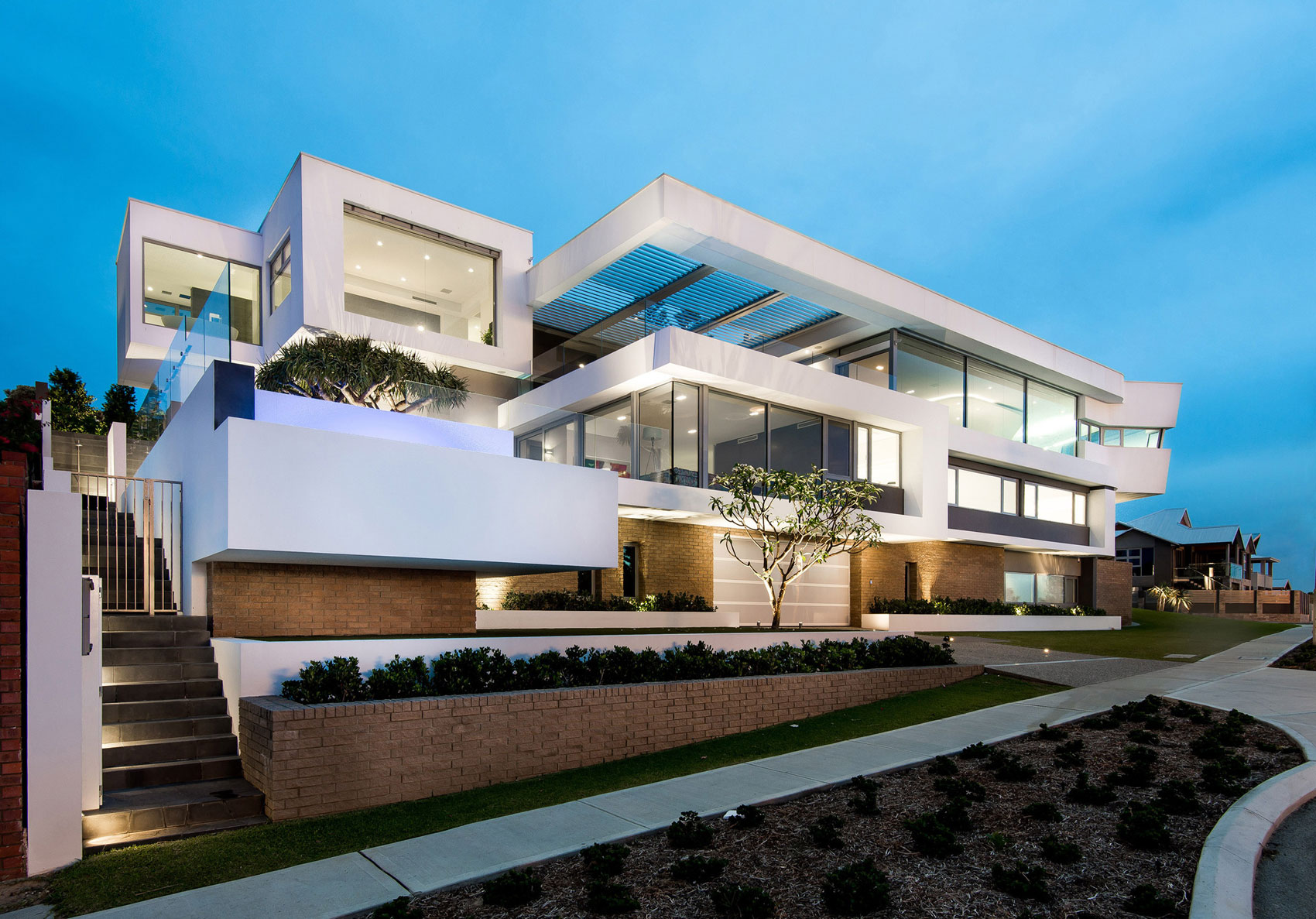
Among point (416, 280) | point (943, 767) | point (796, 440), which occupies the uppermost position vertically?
point (416, 280)

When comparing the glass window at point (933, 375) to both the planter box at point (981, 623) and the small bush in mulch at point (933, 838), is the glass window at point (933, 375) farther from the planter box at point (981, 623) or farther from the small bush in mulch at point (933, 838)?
the small bush in mulch at point (933, 838)

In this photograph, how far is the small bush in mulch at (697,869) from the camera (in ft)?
17.0

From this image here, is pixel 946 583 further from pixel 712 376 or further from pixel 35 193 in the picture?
pixel 35 193

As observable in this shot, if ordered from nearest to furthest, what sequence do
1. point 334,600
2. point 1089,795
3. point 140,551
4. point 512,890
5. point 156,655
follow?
point 512,890 < point 1089,795 < point 156,655 < point 334,600 < point 140,551

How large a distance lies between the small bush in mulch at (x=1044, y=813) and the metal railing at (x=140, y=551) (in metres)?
10.2

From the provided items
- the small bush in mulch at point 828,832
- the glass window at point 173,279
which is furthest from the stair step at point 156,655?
the glass window at point 173,279

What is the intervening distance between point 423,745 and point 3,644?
358cm

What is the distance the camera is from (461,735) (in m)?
8.38

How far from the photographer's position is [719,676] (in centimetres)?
1112

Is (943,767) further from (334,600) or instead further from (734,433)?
(734,433)

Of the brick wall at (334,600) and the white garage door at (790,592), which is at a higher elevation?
the brick wall at (334,600)

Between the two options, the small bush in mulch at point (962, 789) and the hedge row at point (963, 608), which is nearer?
the small bush in mulch at point (962, 789)

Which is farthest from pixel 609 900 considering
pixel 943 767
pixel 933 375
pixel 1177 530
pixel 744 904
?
pixel 1177 530

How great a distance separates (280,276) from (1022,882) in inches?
924
